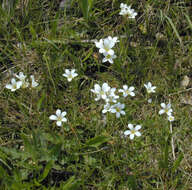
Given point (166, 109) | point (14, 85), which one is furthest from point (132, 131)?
point (14, 85)

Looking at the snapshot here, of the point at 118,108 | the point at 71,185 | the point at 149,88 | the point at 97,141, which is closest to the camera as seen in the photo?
the point at 71,185

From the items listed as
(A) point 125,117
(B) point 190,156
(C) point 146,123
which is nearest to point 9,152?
(A) point 125,117

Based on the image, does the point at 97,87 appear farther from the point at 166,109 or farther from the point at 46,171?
the point at 46,171

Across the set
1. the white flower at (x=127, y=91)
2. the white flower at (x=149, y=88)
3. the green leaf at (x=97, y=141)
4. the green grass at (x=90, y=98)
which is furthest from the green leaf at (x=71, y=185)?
the white flower at (x=149, y=88)

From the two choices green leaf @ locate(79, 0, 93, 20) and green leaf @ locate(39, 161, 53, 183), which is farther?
green leaf @ locate(79, 0, 93, 20)

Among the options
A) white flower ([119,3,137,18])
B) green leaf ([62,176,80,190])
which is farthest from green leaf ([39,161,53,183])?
white flower ([119,3,137,18])

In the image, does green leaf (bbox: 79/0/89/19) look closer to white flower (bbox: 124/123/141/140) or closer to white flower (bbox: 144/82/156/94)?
white flower (bbox: 144/82/156/94)

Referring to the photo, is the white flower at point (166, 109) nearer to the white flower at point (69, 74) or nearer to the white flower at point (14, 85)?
the white flower at point (69, 74)

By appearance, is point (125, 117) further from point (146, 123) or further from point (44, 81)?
point (44, 81)

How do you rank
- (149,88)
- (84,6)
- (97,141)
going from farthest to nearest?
(84,6)
(149,88)
(97,141)
